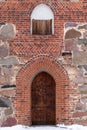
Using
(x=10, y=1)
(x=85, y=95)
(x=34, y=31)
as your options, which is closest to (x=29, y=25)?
(x=34, y=31)

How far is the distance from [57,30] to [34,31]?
0.71m

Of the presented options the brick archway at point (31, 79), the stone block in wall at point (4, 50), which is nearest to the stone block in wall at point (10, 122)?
the brick archway at point (31, 79)

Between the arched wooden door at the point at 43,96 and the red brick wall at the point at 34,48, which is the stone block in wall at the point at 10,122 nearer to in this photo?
the red brick wall at the point at 34,48

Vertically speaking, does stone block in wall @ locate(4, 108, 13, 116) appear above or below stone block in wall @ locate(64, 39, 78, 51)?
below

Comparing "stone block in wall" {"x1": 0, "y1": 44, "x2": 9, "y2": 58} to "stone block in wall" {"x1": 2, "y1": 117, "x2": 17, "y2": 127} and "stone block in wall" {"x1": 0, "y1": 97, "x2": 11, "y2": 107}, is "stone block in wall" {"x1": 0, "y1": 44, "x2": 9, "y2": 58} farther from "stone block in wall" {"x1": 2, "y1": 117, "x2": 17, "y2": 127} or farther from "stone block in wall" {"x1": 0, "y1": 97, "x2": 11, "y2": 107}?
Result: "stone block in wall" {"x1": 2, "y1": 117, "x2": 17, "y2": 127}

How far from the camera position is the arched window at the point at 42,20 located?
1067 centimetres

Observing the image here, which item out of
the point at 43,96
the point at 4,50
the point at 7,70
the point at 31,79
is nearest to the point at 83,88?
the point at 43,96

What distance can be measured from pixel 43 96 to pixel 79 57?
5.50ft

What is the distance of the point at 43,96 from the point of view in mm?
10984

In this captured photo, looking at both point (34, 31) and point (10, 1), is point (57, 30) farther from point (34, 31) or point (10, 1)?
point (10, 1)

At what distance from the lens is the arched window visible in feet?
35.0

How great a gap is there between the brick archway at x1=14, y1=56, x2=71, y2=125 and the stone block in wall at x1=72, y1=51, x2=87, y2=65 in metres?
0.49

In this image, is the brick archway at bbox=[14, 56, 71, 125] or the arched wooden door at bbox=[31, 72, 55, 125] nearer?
the brick archway at bbox=[14, 56, 71, 125]

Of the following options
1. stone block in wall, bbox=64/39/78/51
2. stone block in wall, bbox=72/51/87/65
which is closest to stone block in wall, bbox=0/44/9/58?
stone block in wall, bbox=64/39/78/51
